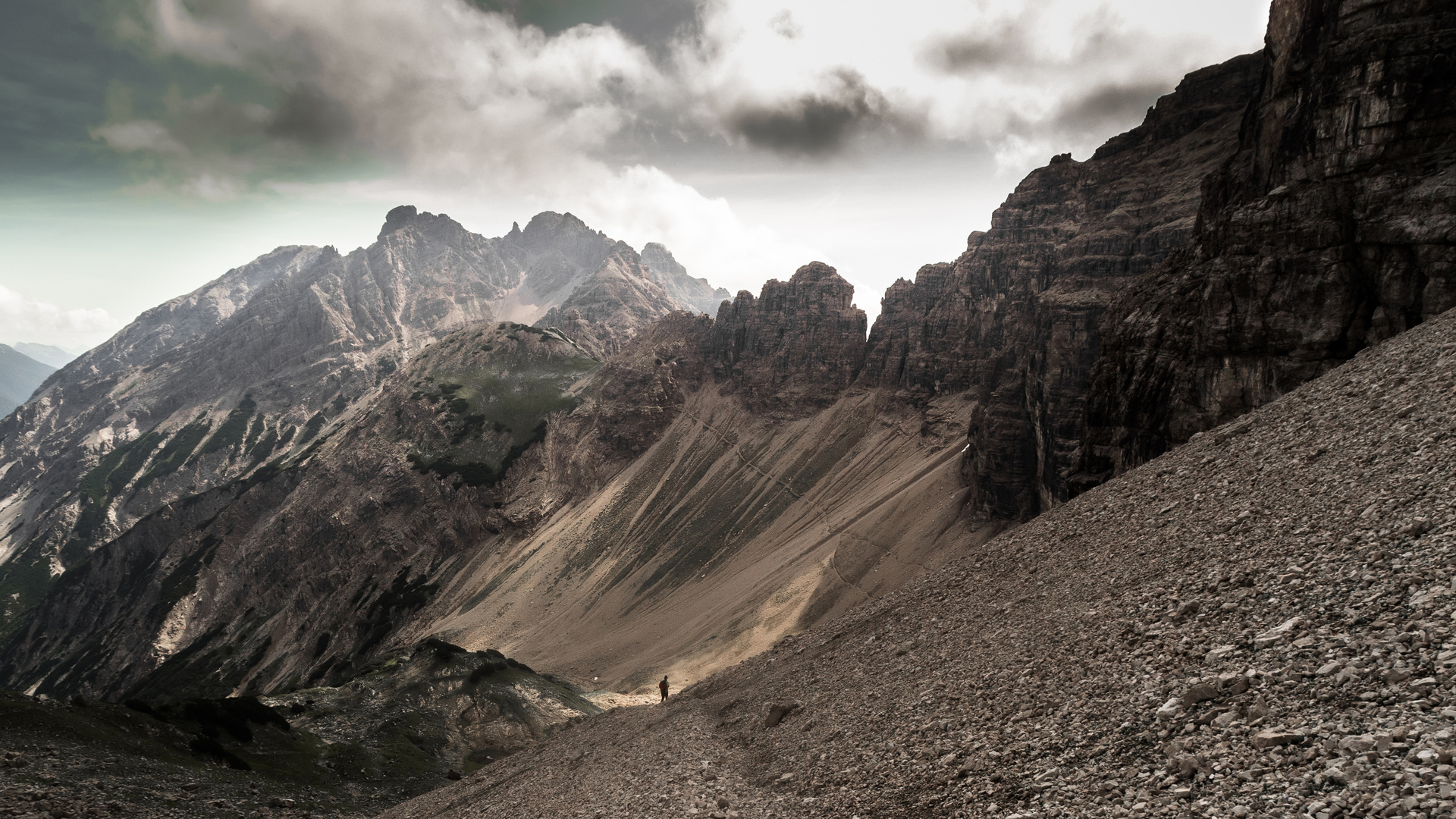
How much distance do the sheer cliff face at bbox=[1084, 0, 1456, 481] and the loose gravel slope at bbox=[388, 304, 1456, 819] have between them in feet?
45.7

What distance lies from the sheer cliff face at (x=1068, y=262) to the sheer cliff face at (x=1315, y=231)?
72.9 feet

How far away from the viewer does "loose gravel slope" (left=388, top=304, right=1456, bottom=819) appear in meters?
12.9

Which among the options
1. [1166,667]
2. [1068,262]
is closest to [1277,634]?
[1166,667]

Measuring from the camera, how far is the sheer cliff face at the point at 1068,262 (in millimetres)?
92562

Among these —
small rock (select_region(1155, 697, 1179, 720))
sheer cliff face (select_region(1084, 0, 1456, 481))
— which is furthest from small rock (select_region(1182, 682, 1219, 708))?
sheer cliff face (select_region(1084, 0, 1456, 481))

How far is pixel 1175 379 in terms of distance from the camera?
54719 mm

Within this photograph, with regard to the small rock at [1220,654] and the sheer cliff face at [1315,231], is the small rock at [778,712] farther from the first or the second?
the sheer cliff face at [1315,231]

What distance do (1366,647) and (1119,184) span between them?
116m

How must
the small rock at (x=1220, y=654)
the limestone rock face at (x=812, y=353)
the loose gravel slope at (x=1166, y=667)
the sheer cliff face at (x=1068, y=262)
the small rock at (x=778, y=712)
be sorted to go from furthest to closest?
the limestone rock face at (x=812, y=353), the sheer cliff face at (x=1068, y=262), the small rock at (x=778, y=712), the small rock at (x=1220, y=654), the loose gravel slope at (x=1166, y=667)

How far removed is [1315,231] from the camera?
46.1 meters

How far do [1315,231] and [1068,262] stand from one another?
61.0 meters

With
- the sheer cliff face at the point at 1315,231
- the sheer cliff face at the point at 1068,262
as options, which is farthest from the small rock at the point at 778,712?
the sheer cliff face at the point at 1068,262

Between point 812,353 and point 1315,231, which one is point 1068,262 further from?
point 812,353

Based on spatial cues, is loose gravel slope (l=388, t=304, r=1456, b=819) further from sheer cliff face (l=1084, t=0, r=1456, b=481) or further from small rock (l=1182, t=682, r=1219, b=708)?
sheer cliff face (l=1084, t=0, r=1456, b=481)
